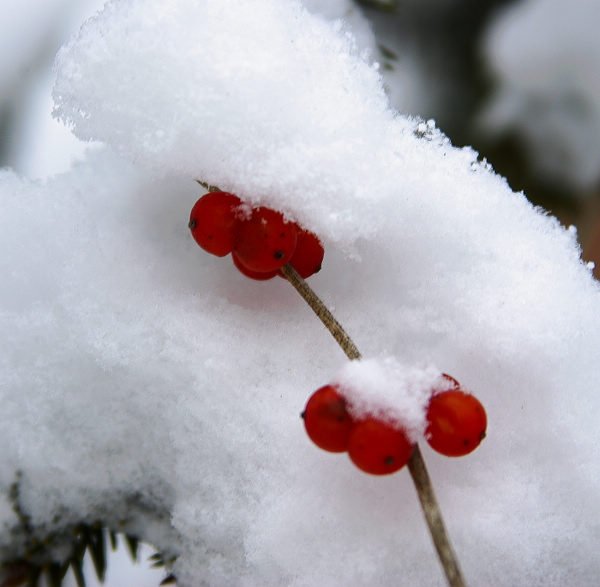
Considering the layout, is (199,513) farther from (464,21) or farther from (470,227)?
(464,21)

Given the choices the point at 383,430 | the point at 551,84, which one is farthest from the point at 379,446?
the point at 551,84

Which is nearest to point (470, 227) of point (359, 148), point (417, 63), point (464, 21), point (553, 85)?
point (359, 148)

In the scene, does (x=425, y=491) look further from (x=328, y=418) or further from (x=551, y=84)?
(x=551, y=84)

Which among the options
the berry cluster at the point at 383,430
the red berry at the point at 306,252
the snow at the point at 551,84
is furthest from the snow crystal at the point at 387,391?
the snow at the point at 551,84

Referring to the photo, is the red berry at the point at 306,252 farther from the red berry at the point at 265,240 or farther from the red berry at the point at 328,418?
the red berry at the point at 328,418

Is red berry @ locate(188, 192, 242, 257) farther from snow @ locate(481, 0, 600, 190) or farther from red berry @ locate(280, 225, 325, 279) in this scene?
snow @ locate(481, 0, 600, 190)
